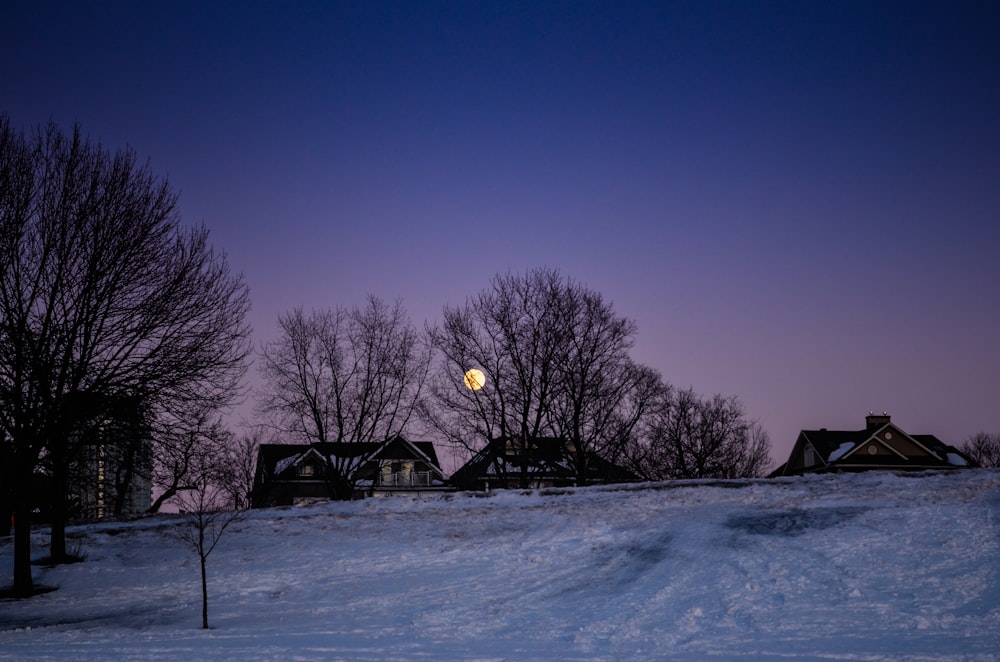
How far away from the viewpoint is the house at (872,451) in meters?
68.7

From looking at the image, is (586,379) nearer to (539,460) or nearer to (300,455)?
(539,460)

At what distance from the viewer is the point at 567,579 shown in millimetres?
21156

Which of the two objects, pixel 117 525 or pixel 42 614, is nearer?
pixel 42 614

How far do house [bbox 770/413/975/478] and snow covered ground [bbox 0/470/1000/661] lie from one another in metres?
42.8

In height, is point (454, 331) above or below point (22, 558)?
above

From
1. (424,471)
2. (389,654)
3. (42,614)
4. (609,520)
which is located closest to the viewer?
(389,654)

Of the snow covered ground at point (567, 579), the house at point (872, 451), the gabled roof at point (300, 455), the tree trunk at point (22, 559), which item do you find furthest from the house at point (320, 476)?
the tree trunk at point (22, 559)

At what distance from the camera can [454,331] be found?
4475cm

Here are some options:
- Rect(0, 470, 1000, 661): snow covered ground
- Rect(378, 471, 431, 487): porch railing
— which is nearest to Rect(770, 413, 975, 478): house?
Rect(378, 471, 431, 487): porch railing

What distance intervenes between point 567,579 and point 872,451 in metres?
56.9

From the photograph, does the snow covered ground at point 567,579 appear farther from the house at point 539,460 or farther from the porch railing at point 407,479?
the porch railing at point 407,479

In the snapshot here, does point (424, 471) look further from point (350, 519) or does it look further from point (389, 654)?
point (389, 654)

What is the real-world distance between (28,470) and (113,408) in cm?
245

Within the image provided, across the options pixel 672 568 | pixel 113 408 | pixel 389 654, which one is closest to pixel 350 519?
pixel 113 408
